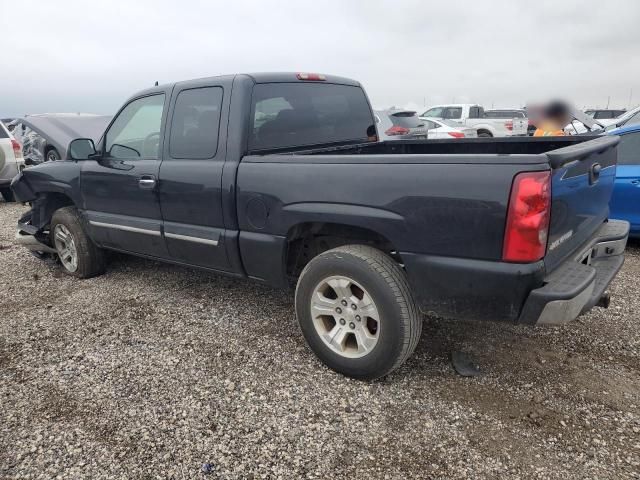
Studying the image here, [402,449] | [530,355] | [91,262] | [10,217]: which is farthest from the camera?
[10,217]

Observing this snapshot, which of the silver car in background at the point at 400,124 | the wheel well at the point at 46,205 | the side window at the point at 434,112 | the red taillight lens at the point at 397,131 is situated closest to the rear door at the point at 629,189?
the wheel well at the point at 46,205

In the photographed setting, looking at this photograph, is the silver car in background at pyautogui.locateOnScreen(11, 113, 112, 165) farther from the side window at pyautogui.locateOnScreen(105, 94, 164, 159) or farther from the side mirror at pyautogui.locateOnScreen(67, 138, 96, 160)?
the side window at pyautogui.locateOnScreen(105, 94, 164, 159)

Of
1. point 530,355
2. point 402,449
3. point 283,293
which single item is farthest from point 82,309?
point 530,355

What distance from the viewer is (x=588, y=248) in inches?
116

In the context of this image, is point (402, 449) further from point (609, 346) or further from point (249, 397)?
point (609, 346)

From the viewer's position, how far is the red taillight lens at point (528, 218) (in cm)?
218

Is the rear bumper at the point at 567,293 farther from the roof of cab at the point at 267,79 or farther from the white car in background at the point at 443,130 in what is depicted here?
the white car in background at the point at 443,130

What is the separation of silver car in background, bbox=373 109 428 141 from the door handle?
859cm

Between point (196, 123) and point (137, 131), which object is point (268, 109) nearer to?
point (196, 123)

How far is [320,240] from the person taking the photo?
10.7 ft

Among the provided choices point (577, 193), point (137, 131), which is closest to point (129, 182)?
point (137, 131)

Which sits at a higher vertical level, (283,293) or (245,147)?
(245,147)

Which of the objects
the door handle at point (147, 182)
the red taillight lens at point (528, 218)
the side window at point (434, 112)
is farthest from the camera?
the side window at point (434, 112)

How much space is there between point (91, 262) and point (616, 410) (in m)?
4.48
